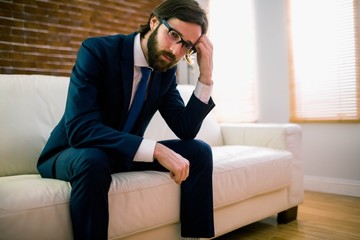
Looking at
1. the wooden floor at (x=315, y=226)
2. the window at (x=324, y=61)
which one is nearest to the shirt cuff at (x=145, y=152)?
the wooden floor at (x=315, y=226)

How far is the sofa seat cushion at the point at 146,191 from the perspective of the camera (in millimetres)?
967

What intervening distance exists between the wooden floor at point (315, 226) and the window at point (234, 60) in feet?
4.10

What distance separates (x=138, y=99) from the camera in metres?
1.26

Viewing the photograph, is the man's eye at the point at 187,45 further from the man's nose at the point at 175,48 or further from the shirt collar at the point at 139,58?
the shirt collar at the point at 139,58

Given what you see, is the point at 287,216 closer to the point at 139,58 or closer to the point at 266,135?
the point at 266,135

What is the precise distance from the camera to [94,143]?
1065 millimetres

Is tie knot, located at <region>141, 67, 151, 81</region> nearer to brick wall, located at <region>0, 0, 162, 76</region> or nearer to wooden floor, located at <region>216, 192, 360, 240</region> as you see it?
wooden floor, located at <region>216, 192, 360, 240</region>

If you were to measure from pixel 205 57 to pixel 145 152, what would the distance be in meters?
0.52

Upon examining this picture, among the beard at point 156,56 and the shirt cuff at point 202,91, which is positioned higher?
the beard at point 156,56

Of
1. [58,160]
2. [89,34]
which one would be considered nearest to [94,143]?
[58,160]

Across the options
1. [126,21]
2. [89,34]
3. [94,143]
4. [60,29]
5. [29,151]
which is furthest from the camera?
[126,21]

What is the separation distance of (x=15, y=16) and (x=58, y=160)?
1.90 metres

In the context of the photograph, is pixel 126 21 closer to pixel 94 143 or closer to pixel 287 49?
pixel 287 49

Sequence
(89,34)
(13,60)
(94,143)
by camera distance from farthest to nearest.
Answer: (89,34)
(13,60)
(94,143)
